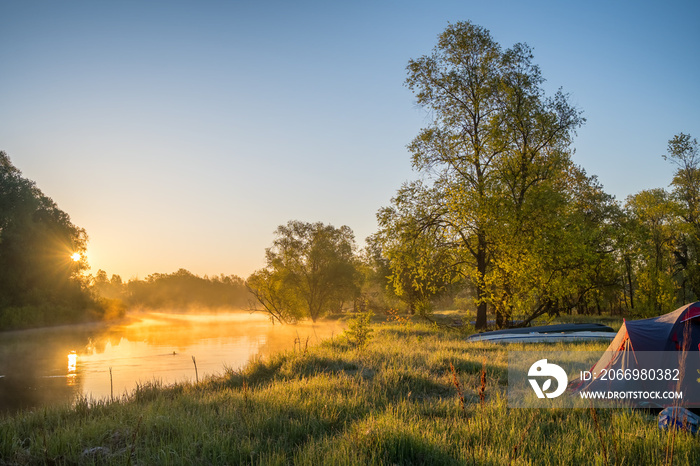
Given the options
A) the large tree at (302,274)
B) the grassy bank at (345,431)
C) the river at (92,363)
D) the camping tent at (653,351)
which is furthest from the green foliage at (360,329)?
the large tree at (302,274)

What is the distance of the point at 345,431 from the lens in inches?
232

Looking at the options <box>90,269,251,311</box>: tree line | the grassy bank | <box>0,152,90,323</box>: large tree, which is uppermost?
<box>0,152,90,323</box>: large tree

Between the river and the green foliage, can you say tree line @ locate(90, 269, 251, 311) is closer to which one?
the river

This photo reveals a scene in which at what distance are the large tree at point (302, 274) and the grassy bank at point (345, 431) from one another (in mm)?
32207

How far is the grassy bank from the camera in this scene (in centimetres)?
499

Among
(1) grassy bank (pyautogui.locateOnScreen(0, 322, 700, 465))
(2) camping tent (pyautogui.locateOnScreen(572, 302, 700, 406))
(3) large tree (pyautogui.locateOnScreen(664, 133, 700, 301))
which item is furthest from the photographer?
(3) large tree (pyautogui.locateOnScreen(664, 133, 700, 301))

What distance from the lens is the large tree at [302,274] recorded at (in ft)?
136

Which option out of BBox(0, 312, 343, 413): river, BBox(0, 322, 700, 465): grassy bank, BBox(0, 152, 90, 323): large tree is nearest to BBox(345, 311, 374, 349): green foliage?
BBox(0, 312, 343, 413): river

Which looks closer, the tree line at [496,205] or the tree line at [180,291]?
the tree line at [496,205]

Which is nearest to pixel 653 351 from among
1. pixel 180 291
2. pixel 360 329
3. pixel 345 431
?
pixel 345 431

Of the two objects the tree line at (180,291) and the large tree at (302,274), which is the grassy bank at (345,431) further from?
the tree line at (180,291)

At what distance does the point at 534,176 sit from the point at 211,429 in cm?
1866

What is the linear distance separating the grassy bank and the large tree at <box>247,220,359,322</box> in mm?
32207

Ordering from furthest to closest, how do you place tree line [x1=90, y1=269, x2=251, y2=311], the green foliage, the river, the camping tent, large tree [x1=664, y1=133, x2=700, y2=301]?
tree line [x1=90, y1=269, x2=251, y2=311] → large tree [x1=664, y1=133, x2=700, y2=301] → the green foliage → the river → the camping tent
